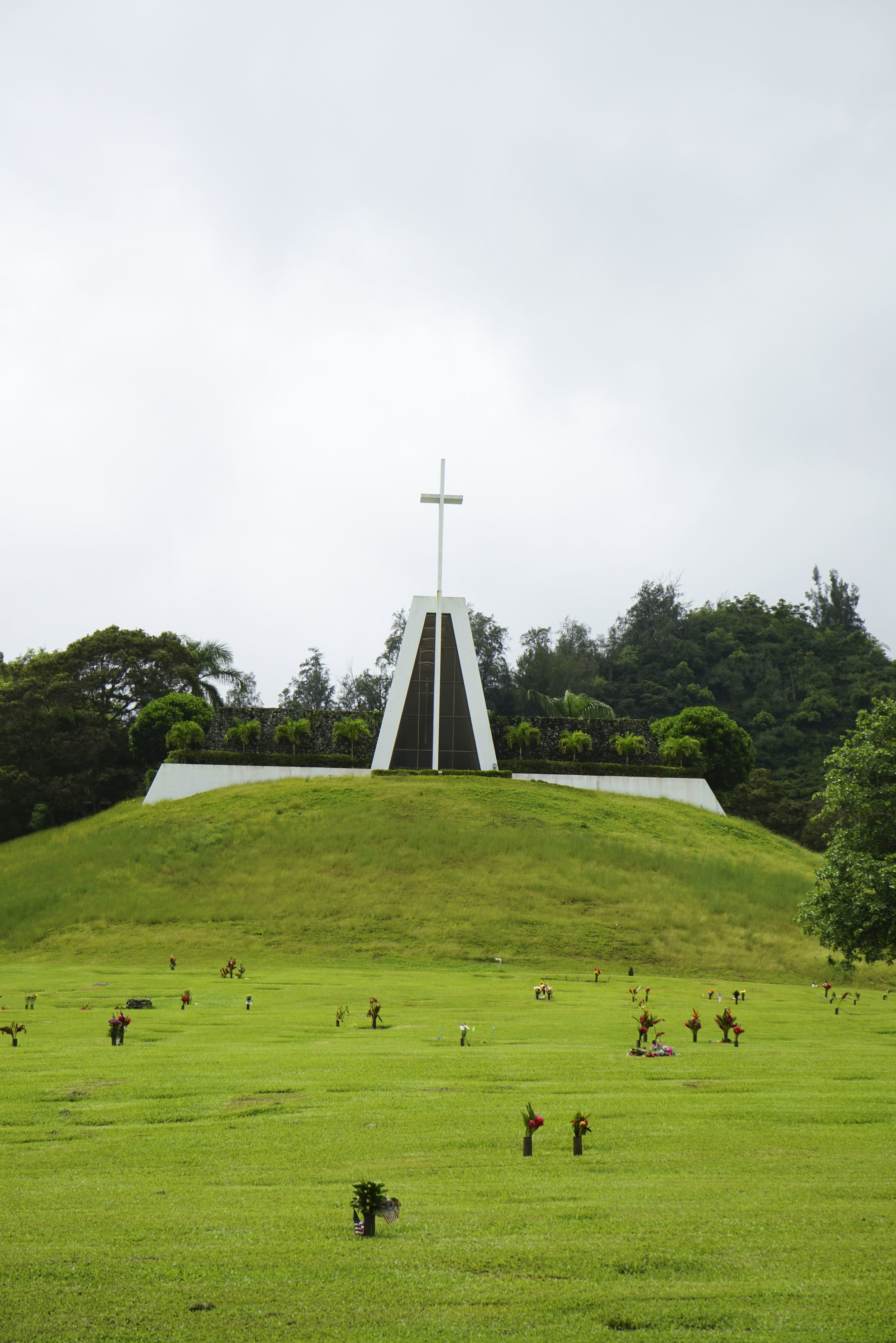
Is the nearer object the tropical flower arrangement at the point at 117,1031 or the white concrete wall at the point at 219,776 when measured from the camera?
the tropical flower arrangement at the point at 117,1031

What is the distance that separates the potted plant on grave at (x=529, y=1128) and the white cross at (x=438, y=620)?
34904 mm

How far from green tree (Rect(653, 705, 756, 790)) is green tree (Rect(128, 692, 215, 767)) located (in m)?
24.1

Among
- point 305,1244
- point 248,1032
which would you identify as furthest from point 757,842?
point 305,1244

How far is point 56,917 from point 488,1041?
16861 millimetres

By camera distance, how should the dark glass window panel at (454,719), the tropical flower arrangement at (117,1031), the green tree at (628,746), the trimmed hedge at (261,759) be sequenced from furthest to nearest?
the green tree at (628,746) → the dark glass window panel at (454,719) → the trimmed hedge at (261,759) → the tropical flower arrangement at (117,1031)

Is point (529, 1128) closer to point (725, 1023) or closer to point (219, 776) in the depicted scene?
point (725, 1023)

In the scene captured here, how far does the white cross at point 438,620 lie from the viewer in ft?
138

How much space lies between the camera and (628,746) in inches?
1729

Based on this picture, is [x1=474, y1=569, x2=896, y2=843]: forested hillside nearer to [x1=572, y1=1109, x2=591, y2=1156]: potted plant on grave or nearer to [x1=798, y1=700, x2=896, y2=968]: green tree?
[x1=798, y1=700, x2=896, y2=968]: green tree

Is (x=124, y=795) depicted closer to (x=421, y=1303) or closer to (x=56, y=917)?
(x=56, y=917)

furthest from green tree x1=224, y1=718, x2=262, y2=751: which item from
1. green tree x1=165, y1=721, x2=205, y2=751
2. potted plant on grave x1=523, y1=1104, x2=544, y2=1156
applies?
potted plant on grave x1=523, y1=1104, x2=544, y2=1156

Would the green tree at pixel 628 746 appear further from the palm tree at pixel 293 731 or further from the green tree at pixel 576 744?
the palm tree at pixel 293 731

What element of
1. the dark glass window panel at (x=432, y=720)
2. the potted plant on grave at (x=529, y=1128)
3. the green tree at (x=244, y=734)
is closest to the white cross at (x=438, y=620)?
the dark glass window panel at (x=432, y=720)

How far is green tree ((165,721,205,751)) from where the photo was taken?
41.1 m
